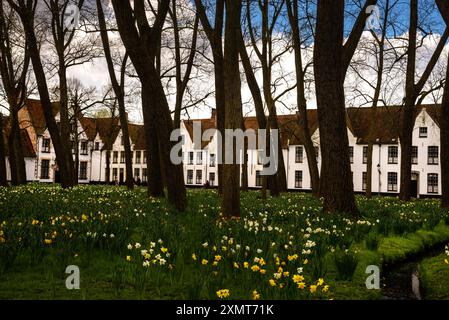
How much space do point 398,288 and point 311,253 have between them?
116 centimetres

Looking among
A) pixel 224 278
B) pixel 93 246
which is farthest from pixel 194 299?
pixel 93 246

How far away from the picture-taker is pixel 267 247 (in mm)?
6023

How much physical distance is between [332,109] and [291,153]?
43.5m

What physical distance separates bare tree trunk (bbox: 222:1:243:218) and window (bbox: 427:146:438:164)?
42349mm

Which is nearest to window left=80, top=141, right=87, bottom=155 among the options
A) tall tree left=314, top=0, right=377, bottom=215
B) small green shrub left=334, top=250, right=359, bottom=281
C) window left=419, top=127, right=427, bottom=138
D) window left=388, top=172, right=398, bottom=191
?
window left=388, top=172, right=398, bottom=191

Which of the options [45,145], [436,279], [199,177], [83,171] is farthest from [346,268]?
[83,171]

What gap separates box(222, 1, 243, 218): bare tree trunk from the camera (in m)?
9.78

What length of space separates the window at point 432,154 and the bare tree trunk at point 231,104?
42.3 m

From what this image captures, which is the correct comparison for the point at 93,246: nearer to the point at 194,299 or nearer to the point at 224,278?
the point at 224,278

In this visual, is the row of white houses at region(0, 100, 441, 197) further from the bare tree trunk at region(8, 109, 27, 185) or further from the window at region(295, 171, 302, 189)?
the bare tree trunk at region(8, 109, 27, 185)

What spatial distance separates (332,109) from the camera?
35.2 feet

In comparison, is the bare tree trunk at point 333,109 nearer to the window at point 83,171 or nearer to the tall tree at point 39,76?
the tall tree at point 39,76

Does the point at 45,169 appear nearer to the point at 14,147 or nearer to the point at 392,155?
the point at 14,147

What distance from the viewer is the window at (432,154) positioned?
46.8 metres
